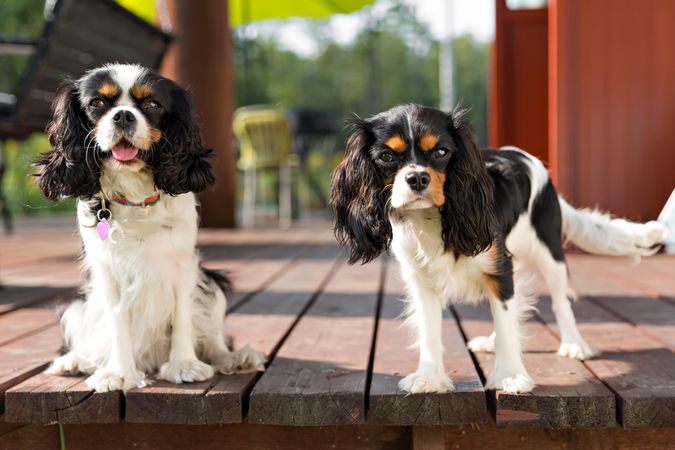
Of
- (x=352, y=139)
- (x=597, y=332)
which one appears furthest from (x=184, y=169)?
(x=597, y=332)

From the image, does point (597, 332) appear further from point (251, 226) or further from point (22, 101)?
point (251, 226)

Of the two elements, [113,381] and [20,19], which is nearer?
[113,381]

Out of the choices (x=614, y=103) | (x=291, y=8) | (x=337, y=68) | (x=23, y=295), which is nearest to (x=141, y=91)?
(x=23, y=295)

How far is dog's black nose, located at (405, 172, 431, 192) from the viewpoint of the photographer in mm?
1768

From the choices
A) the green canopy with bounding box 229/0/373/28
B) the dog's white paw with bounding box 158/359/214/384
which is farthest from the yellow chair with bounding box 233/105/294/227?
the dog's white paw with bounding box 158/359/214/384

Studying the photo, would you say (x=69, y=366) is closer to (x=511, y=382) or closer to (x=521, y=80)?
(x=511, y=382)

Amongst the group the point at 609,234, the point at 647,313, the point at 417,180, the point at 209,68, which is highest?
the point at 209,68

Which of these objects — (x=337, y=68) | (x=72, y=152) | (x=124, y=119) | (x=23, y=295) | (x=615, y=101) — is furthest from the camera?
(x=337, y=68)

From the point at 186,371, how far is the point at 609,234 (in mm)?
1441

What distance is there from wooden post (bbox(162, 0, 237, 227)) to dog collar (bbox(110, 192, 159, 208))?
434cm

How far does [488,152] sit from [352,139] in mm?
554

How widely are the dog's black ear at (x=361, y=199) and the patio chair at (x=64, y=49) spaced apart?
8.47ft

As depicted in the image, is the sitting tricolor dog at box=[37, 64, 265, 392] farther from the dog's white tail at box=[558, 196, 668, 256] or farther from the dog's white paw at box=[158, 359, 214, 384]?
the dog's white tail at box=[558, 196, 668, 256]

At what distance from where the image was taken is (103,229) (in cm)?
199
